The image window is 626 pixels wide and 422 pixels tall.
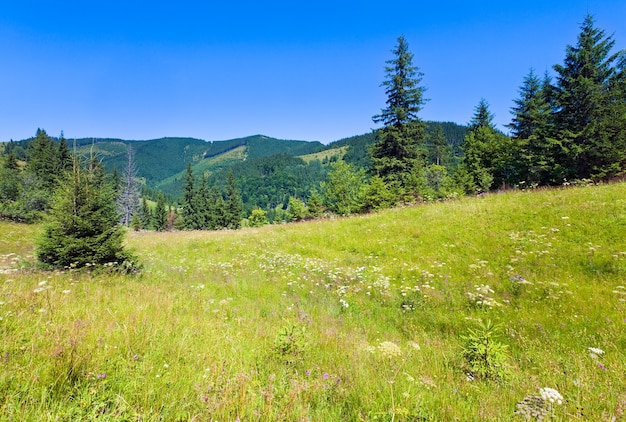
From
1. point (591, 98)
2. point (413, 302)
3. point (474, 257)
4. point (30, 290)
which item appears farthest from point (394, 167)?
point (30, 290)

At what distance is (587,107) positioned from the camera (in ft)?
78.8

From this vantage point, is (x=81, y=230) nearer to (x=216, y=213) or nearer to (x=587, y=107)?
(x=587, y=107)

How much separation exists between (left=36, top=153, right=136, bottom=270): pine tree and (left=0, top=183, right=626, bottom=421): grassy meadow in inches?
33.5

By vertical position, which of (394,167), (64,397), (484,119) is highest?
(484,119)

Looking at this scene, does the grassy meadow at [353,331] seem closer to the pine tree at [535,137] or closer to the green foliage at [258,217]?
the pine tree at [535,137]

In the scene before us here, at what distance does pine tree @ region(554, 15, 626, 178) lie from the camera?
22875mm

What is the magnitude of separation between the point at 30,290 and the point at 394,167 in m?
27.9

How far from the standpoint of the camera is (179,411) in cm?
230

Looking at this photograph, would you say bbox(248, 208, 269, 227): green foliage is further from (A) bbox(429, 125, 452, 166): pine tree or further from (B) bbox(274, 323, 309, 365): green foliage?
(B) bbox(274, 323, 309, 365): green foliage

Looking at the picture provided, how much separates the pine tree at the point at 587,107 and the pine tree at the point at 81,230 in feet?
107

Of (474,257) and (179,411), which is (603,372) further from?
(474,257)

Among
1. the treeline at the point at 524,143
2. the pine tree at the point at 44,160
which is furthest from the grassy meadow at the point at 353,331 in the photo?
the pine tree at the point at 44,160

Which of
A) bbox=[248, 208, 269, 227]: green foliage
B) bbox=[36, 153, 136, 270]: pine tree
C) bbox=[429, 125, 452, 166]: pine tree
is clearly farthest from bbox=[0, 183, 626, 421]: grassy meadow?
bbox=[248, 208, 269, 227]: green foliage

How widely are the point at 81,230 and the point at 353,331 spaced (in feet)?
27.1
